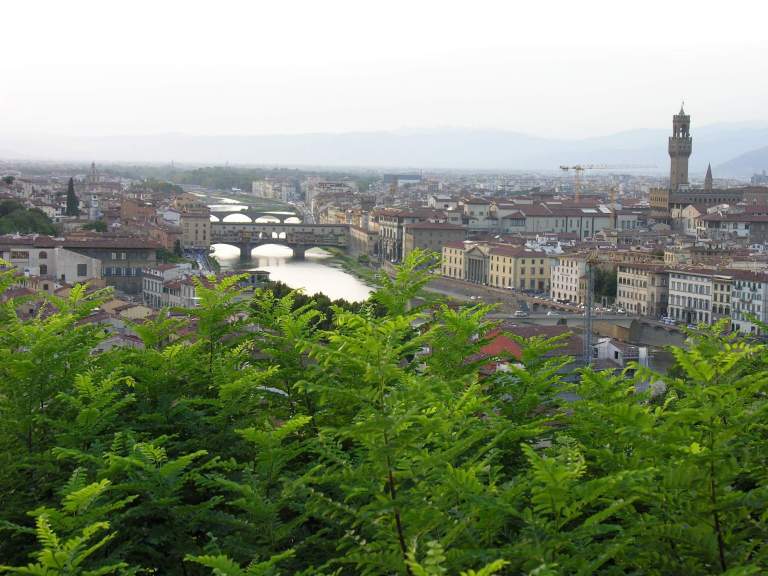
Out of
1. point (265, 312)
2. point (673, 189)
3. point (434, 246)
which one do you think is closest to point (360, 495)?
Result: point (265, 312)

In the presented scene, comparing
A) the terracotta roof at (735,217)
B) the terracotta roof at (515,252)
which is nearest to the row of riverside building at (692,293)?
the terracotta roof at (515,252)

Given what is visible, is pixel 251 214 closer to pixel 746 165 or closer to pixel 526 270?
pixel 526 270

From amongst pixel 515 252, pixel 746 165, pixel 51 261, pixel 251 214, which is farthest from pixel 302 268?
pixel 746 165

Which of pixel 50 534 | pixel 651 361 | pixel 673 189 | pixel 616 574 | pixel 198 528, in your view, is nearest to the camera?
pixel 50 534

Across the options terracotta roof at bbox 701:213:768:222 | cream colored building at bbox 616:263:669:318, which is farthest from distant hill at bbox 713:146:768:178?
cream colored building at bbox 616:263:669:318

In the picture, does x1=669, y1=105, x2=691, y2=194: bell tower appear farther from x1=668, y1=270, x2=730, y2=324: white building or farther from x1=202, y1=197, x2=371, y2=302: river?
x1=668, y1=270, x2=730, y2=324: white building

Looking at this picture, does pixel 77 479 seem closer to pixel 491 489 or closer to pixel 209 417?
pixel 209 417

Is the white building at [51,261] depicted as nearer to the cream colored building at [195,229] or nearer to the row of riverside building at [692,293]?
the row of riverside building at [692,293]
